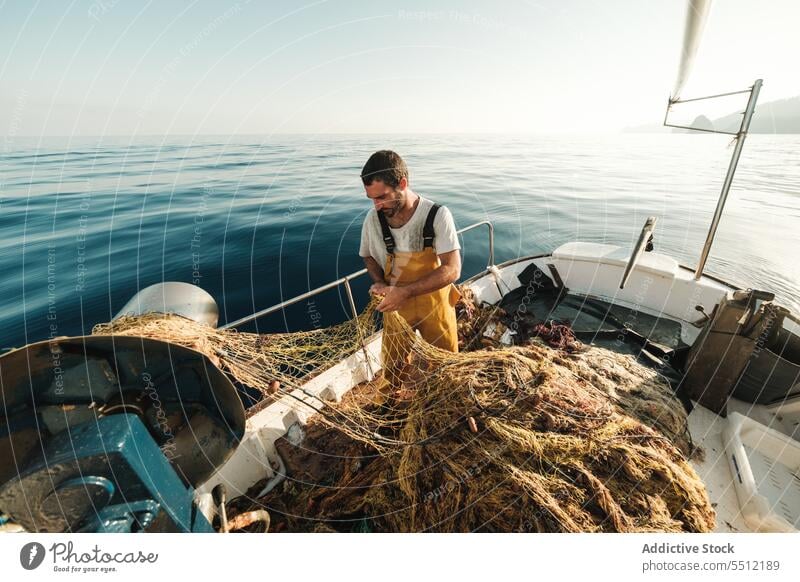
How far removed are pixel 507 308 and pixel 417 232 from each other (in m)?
3.06

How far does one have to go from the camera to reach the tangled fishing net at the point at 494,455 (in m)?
1.78

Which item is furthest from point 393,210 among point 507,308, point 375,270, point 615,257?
point 615,257

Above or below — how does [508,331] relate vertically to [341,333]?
below

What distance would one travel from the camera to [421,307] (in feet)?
9.92

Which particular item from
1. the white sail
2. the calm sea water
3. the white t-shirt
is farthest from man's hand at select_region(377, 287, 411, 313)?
the white sail

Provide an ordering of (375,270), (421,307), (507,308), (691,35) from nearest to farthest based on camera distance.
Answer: (421,307), (375,270), (691,35), (507,308)

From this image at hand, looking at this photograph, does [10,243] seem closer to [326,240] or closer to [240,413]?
[326,240]

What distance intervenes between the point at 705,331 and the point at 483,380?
282 cm

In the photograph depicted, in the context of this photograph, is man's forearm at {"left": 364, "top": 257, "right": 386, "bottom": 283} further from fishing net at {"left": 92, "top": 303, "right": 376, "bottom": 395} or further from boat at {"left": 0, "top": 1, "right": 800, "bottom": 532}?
fishing net at {"left": 92, "top": 303, "right": 376, "bottom": 395}

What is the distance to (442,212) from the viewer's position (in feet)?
8.94

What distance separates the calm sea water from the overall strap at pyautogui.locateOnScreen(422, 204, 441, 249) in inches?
146

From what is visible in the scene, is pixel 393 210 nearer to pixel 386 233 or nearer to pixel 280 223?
pixel 386 233

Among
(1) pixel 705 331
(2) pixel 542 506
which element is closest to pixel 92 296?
(2) pixel 542 506

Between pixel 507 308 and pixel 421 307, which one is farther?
pixel 507 308
